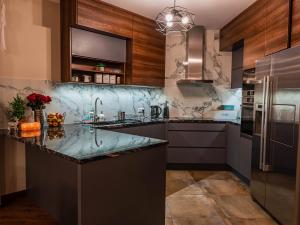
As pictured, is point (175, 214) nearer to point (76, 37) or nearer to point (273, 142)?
point (273, 142)

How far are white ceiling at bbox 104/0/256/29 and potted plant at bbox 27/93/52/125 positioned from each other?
5.35 ft

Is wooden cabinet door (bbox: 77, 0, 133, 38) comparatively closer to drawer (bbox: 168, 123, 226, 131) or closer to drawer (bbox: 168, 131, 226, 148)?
drawer (bbox: 168, 123, 226, 131)

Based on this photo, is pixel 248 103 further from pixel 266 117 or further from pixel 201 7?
pixel 201 7

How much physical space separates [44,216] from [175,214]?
1.41 meters

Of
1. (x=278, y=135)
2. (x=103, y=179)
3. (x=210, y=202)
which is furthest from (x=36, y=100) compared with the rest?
(x=278, y=135)

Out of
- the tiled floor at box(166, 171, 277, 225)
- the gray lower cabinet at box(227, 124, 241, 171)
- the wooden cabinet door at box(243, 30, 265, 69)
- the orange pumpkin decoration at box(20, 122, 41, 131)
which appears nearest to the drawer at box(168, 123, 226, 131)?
the gray lower cabinet at box(227, 124, 241, 171)

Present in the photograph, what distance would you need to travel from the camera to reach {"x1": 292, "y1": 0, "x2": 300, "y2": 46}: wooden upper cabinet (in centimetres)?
234

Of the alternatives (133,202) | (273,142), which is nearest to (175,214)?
(133,202)

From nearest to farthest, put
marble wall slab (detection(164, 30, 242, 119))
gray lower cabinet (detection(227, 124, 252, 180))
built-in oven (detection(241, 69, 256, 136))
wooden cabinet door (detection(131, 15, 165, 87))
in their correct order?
built-in oven (detection(241, 69, 256, 136)) → gray lower cabinet (detection(227, 124, 252, 180)) → wooden cabinet door (detection(131, 15, 165, 87)) → marble wall slab (detection(164, 30, 242, 119))

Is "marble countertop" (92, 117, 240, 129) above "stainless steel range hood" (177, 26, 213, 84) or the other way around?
the other way around

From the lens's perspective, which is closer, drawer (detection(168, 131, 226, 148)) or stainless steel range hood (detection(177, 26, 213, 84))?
drawer (detection(168, 131, 226, 148))

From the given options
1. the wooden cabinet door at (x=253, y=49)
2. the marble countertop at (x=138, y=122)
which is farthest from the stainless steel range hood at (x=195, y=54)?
the wooden cabinet door at (x=253, y=49)

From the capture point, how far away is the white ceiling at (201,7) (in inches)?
133

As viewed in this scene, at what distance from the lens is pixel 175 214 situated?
8.81ft
